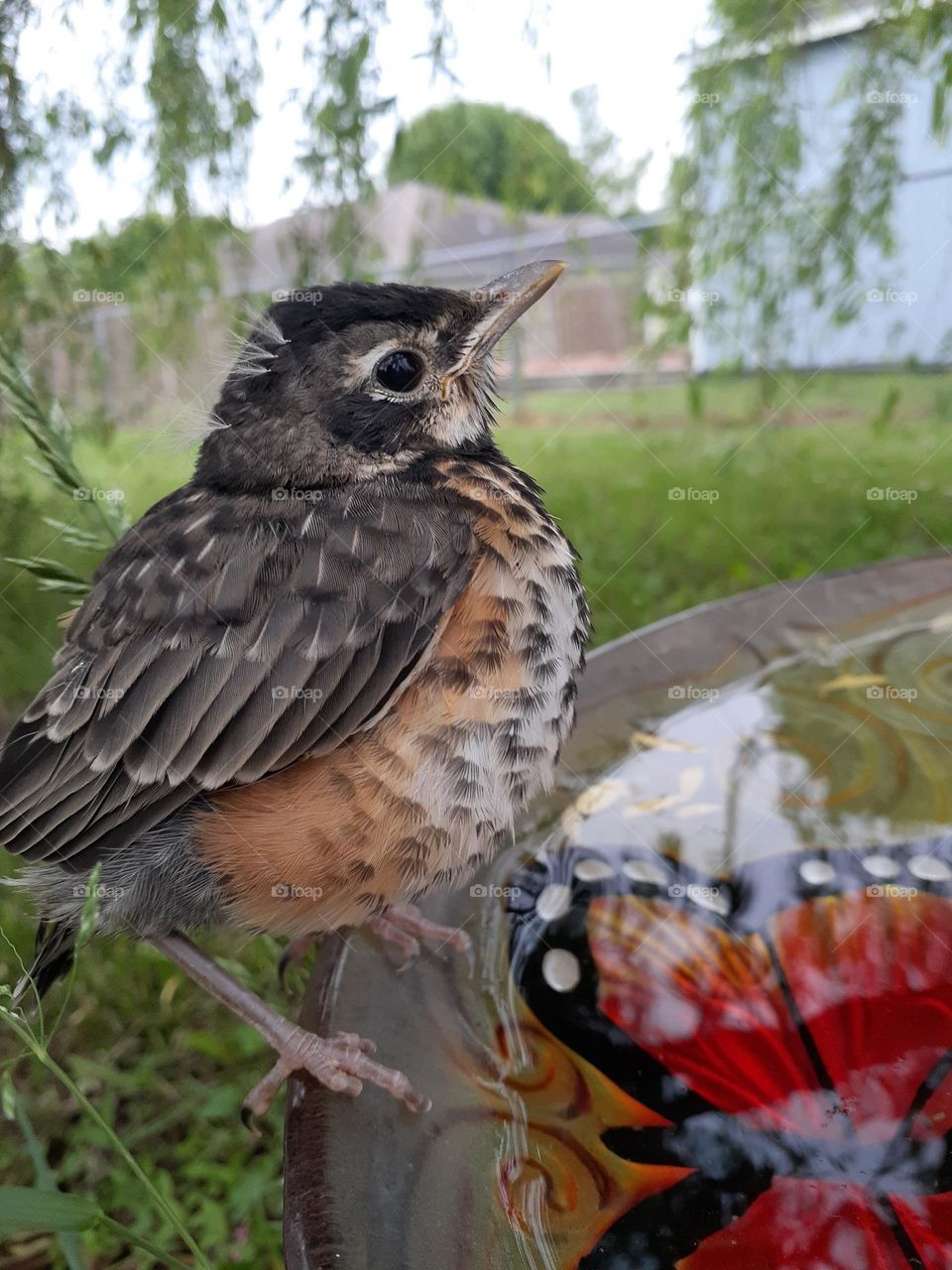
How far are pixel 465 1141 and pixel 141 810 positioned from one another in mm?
696

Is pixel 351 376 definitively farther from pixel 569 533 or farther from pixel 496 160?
pixel 496 160

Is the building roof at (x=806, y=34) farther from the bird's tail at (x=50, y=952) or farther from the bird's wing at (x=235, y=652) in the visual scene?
the bird's tail at (x=50, y=952)

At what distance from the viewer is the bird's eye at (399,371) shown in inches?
60.1

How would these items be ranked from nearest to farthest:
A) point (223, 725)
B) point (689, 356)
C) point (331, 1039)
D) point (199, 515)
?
point (331, 1039), point (223, 725), point (199, 515), point (689, 356)

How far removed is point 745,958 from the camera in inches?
57.0

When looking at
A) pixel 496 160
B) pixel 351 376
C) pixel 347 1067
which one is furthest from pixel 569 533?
pixel 347 1067

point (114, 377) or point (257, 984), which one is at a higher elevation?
point (114, 377)

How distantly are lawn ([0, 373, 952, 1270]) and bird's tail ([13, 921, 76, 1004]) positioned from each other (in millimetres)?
60

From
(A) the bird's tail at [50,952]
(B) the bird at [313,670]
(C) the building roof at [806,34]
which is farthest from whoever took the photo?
(C) the building roof at [806,34]

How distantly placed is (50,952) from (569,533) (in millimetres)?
2440

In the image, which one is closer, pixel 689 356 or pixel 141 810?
pixel 141 810

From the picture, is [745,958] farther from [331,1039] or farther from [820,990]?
[331,1039]

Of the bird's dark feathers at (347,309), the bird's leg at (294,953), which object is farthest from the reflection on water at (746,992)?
the bird's dark feathers at (347,309)

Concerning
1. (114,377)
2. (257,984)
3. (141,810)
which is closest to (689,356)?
(114,377)
